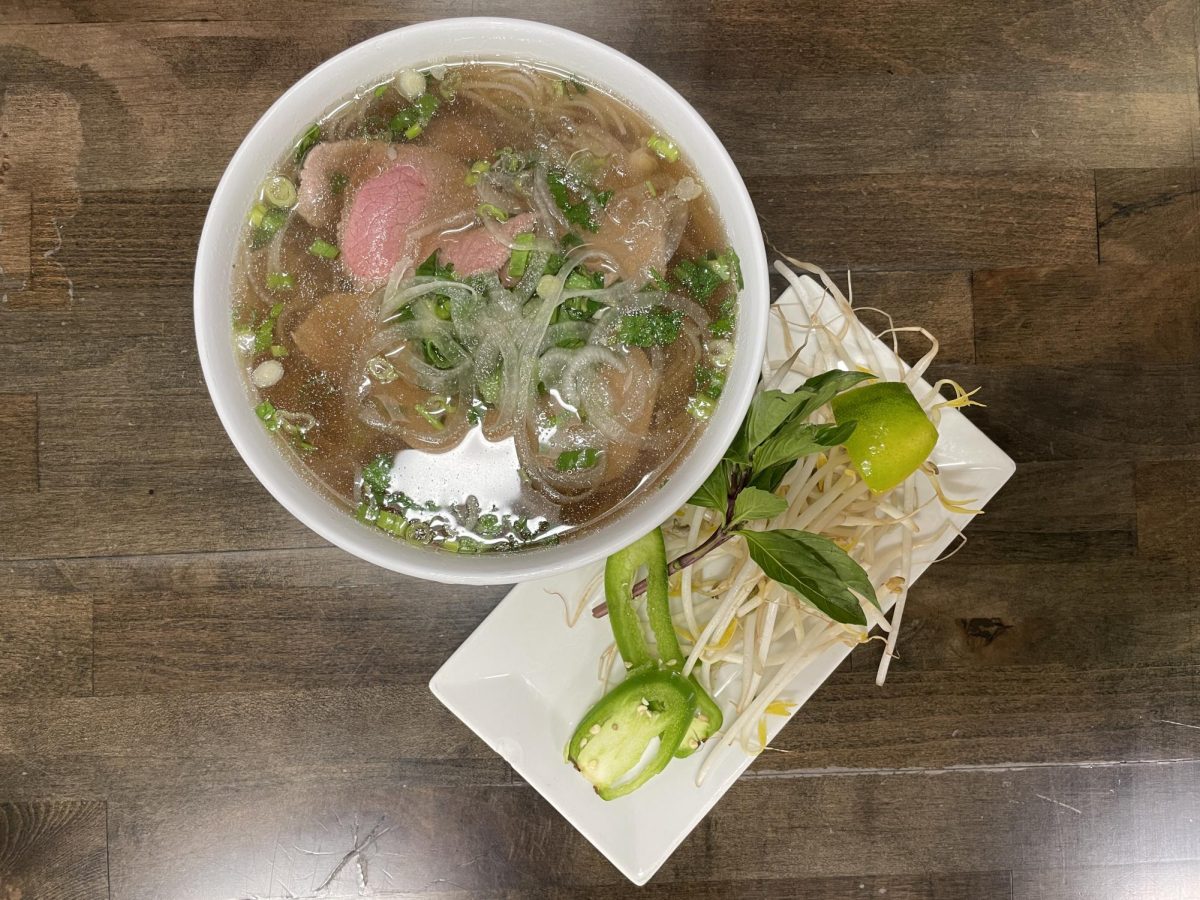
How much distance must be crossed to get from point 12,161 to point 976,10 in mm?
2122

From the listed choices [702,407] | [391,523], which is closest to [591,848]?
[391,523]

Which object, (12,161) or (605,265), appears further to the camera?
(12,161)

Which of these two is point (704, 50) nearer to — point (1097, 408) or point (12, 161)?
point (1097, 408)

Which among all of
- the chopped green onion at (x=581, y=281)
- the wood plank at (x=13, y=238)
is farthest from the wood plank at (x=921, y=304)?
the wood plank at (x=13, y=238)

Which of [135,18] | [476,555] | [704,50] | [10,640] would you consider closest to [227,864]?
[10,640]

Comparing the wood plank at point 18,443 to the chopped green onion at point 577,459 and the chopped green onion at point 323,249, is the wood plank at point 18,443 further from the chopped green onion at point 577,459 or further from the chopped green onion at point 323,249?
the chopped green onion at point 577,459

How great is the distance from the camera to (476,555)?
5.03 ft

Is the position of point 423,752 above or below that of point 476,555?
below

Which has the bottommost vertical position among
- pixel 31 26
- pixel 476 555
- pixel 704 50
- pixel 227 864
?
pixel 227 864

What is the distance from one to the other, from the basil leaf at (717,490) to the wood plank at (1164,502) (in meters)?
1.05

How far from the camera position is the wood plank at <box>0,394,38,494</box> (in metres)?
1.90

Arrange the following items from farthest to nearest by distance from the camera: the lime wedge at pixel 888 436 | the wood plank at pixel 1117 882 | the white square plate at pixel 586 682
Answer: the wood plank at pixel 1117 882, the white square plate at pixel 586 682, the lime wedge at pixel 888 436

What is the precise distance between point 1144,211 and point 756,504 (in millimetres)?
1210

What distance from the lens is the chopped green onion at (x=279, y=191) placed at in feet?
4.94
